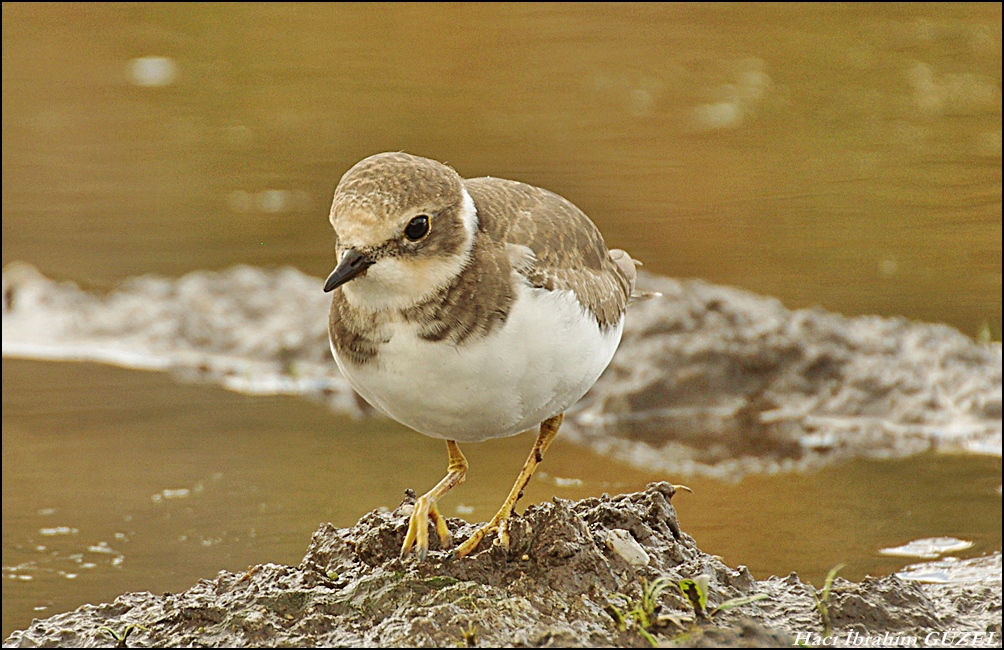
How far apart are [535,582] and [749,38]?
42.8 ft

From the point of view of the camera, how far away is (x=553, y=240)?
5.16m

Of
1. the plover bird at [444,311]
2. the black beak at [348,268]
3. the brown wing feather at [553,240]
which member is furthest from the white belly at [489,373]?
the black beak at [348,268]

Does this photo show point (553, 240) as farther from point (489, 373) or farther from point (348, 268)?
point (348, 268)

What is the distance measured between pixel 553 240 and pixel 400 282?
0.79m

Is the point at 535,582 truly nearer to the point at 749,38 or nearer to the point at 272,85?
the point at 272,85

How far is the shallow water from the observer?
663 cm

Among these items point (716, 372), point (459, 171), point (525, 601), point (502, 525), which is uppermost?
point (459, 171)

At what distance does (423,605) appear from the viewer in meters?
4.65

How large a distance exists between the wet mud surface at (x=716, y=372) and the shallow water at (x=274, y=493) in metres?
0.35

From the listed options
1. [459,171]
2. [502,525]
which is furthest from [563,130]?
[502,525]

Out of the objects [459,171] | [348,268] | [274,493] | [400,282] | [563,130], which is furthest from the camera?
[563,130]

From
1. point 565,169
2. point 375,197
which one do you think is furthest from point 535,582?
point 565,169

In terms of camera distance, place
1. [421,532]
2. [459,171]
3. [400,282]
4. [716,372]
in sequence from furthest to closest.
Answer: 1. [459,171]
2. [716,372]
3. [421,532]
4. [400,282]

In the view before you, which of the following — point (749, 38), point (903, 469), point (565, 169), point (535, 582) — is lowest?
point (903, 469)
